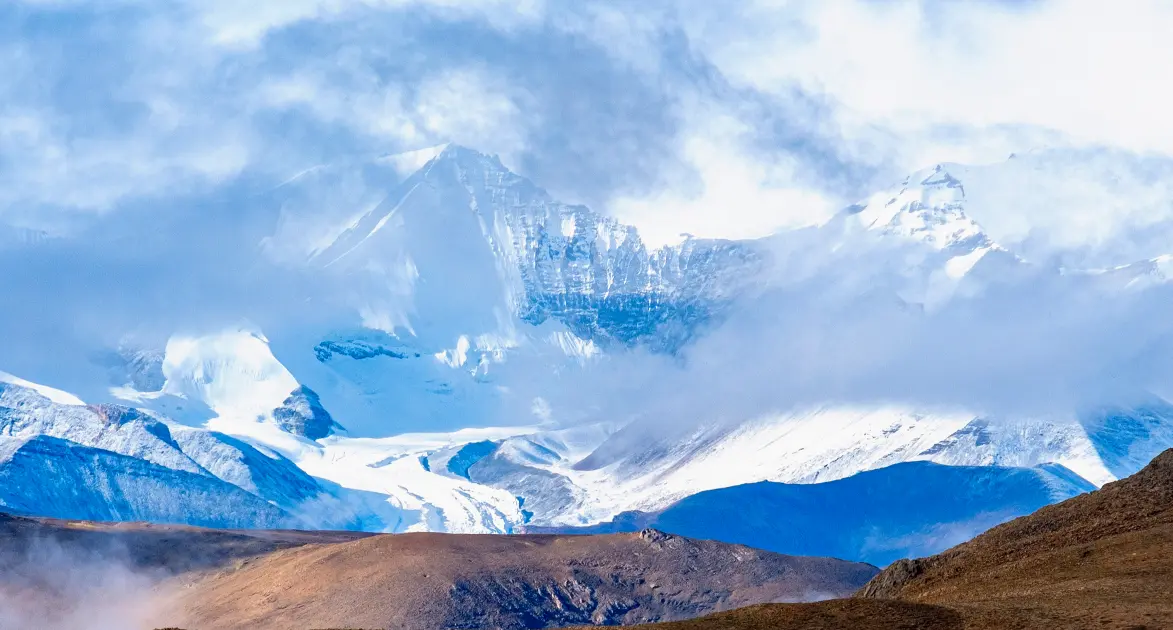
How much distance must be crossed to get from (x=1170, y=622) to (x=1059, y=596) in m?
9.85

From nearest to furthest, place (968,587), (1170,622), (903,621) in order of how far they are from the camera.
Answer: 1. (1170,622)
2. (903,621)
3. (968,587)

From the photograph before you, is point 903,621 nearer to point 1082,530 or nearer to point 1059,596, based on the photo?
point 1059,596

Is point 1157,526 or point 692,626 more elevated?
point 1157,526

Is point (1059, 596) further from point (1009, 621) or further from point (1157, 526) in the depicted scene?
point (1157, 526)

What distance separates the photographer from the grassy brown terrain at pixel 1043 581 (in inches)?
3164

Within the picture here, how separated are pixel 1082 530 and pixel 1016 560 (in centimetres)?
463

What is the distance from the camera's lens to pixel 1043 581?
92.0 meters

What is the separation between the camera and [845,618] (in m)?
84.2

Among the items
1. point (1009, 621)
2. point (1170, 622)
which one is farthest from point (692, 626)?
point (1170, 622)

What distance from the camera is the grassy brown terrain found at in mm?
80375

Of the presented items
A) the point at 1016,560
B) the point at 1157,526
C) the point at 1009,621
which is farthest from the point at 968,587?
the point at 1009,621

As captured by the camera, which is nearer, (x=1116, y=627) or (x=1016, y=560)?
(x=1116, y=627)

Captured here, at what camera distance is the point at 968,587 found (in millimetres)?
96438

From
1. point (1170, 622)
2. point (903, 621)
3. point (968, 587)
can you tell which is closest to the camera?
point (1170, 622)
